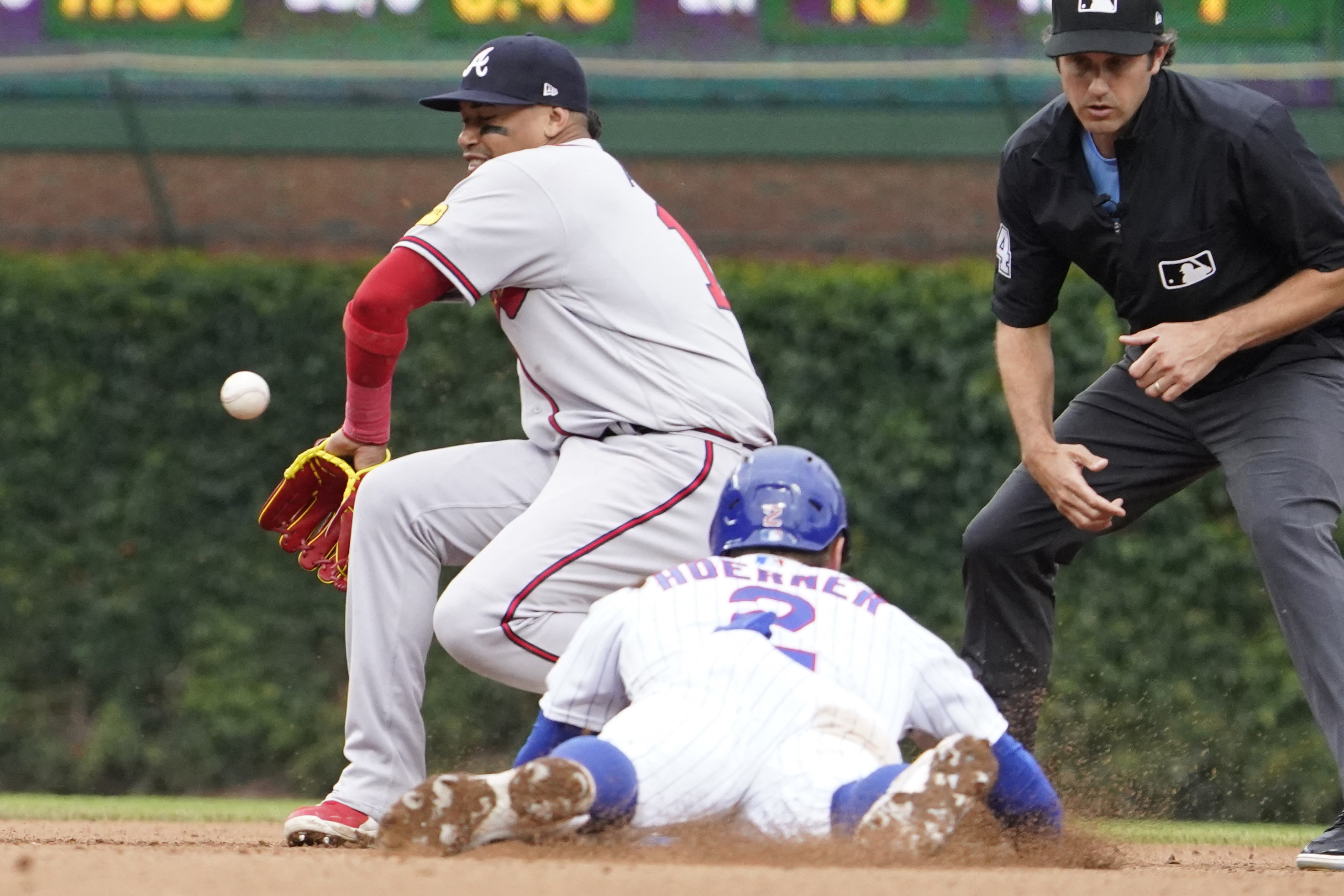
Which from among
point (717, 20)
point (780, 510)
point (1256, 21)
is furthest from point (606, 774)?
point (1256, 21)

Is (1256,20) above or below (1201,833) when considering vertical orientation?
above

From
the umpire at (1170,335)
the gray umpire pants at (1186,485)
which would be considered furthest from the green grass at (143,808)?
the umpire at (1170,335)

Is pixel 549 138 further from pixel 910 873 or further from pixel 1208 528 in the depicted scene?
pixel 1208 528

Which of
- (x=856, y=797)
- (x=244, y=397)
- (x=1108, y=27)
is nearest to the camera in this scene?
(x=856, y=797)

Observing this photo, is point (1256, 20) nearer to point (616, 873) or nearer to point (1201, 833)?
point (1201, 833)

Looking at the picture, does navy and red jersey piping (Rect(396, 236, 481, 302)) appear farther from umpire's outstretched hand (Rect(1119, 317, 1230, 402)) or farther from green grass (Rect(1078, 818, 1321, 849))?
green grass (Rect(1078, 818, 1321, 849))


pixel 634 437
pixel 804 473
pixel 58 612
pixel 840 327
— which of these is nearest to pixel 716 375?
pixel 634 437

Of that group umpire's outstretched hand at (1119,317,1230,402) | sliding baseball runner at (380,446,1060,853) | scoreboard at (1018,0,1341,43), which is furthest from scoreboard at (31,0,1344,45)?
sliding baseball runner at (380,446,1060,853)
